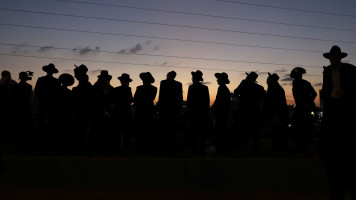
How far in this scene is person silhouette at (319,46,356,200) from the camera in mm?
3787

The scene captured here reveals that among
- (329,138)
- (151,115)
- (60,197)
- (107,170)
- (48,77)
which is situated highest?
(48,77)

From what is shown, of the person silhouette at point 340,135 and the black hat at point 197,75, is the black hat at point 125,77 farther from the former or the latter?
the person silhouette at point 340,135

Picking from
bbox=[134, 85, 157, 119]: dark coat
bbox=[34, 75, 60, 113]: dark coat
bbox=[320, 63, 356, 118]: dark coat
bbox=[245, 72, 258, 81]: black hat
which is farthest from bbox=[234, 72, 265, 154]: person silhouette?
bbox=[34, 75, 60, 113]: dark coat

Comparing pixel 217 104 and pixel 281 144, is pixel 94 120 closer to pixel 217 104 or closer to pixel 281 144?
pixel 217 104

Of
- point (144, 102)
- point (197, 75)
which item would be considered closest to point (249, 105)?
point (197, 75)

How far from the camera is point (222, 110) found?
8180 mm

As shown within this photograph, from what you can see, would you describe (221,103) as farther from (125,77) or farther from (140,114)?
(125,77)

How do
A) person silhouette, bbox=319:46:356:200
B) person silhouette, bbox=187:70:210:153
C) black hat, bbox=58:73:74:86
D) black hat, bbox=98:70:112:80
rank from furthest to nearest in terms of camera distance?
person silhouette, bbox=187:70:210:153, black hat, bbox=58:73:74:86, black hat, bbox=98:70:112:80, person silhouette, bbox=319:46:356:200

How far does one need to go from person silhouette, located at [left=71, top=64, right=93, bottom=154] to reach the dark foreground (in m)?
1.66

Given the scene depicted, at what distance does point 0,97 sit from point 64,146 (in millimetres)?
2744

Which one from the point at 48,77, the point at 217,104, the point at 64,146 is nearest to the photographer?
the point at 64,146

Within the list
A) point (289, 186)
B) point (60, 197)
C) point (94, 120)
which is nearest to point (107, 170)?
point (60, 197)

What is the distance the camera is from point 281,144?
8531 millimetres

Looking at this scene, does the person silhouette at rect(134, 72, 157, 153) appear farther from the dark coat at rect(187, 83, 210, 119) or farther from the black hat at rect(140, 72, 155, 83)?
the dark coat at rect(187, 83, 210, 119)
